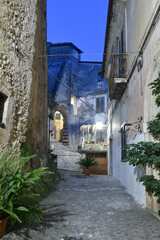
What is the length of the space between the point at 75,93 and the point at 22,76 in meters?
24.2

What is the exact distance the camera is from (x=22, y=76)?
5.12 m

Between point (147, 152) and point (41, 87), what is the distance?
3.92 metres

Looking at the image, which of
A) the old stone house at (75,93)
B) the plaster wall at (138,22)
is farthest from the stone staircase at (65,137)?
the plaster wall at (138,22)

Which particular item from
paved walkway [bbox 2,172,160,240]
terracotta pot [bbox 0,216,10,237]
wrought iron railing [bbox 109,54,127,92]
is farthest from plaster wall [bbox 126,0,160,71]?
terracotta pot [bbox 0,216,10,237]

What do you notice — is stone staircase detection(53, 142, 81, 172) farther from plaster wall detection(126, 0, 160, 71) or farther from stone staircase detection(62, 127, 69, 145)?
plaster wall detection(126, 0, 160, 71)

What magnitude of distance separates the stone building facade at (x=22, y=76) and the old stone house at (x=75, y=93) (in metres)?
17.9

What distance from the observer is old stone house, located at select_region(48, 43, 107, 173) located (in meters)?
26.1

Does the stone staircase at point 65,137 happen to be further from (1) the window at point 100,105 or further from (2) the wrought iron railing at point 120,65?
(2) the wrought iron railing at point 120,65

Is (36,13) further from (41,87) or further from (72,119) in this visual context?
(72,119)

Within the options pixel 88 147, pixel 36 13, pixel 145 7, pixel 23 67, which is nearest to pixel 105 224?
pixel 23 67

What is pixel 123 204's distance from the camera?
5418 mm

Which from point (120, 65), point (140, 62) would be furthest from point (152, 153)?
point (120, 65)

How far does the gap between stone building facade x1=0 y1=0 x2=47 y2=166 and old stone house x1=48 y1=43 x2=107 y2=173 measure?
17.9 meters

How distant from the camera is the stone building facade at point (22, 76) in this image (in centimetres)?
438
